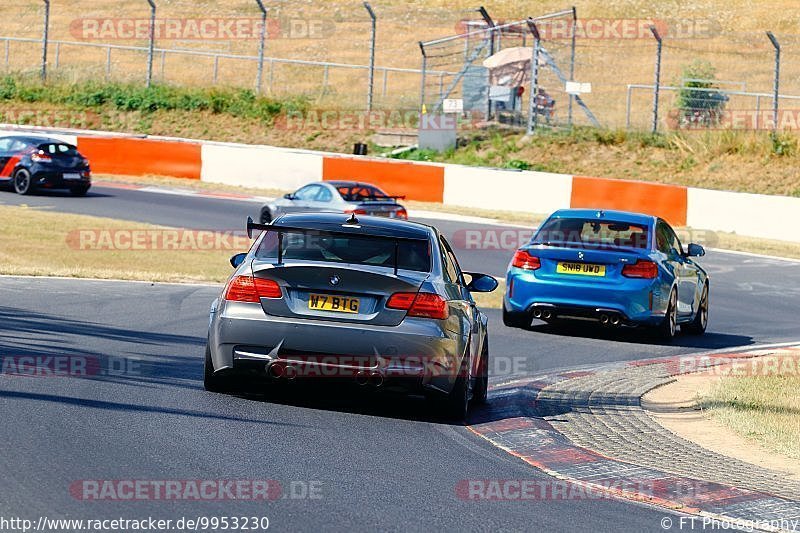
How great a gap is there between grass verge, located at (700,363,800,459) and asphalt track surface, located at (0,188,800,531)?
1760 millimetres

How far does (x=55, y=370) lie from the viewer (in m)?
10.3

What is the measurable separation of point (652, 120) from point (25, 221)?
60.6 feet

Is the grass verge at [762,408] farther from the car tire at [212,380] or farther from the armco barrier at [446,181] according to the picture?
the armco barrier at [446,181]

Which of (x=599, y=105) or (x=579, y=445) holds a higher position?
(x=599, y=105)

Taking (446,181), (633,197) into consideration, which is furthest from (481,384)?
(446,181)

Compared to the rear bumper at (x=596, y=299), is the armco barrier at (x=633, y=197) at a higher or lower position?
higher

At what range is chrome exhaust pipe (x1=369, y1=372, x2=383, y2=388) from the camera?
9.12 meters

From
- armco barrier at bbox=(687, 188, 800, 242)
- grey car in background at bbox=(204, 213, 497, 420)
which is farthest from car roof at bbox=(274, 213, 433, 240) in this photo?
armco barrier at bbox=(687, 188, 800, 242)

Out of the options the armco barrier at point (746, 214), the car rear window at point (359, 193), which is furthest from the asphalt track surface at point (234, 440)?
Result: the armco barrier at point (746, 214)

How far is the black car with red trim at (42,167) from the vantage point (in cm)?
2986

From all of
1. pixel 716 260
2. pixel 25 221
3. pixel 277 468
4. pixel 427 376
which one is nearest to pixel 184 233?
pixel 25 221

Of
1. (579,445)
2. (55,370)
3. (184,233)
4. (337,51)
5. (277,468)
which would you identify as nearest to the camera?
(277,468)

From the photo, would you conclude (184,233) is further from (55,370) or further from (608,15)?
(608,15)

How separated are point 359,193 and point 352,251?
55.7ft
